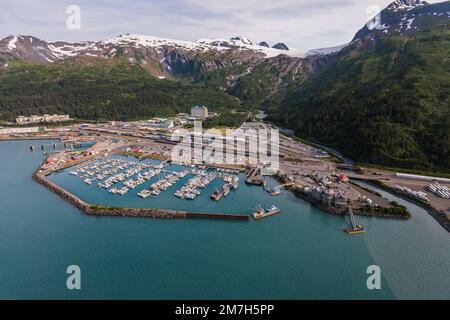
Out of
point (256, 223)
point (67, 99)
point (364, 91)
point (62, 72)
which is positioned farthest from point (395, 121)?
point (62, 72)

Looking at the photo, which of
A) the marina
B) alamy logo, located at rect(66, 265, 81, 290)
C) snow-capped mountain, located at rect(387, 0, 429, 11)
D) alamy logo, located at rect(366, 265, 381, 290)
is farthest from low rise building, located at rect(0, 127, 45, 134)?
snow-capped mountain, located at rect(387, 0, 429, 11)

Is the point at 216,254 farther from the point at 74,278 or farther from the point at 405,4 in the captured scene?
the point at 405,4

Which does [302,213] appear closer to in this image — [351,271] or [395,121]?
[351,271]

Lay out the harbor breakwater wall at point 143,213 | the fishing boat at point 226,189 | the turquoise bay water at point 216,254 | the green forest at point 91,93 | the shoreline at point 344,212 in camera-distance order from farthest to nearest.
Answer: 1. the green forest at point 91,93
2. the fishing boat at point 226,189
3. the harbor breakwater wall at point 143,213
4. the shoreline at point 344,212
5. the turquoise bay water at point 216,254

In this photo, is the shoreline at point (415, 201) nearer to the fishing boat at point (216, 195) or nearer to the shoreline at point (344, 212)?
the shoreline at point (344, 212)

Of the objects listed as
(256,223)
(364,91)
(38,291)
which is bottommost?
(38,291)

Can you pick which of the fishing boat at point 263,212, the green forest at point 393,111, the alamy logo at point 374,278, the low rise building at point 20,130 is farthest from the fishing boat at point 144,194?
the low rise building at point 20,130
